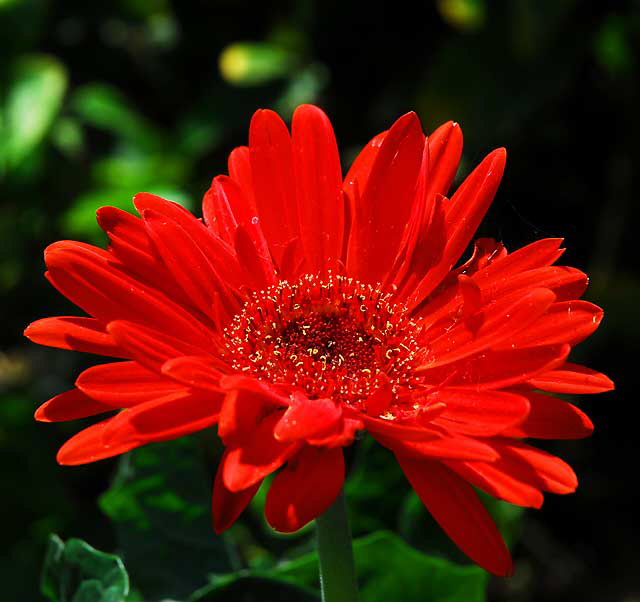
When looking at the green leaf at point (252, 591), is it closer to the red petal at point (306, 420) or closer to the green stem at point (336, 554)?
the green stem at point (336, 554)

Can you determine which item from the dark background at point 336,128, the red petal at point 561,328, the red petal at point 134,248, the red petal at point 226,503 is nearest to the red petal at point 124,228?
the red petal at point 134,248

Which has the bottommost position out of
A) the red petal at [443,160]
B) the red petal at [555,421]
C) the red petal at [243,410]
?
the red petal at [555,421]

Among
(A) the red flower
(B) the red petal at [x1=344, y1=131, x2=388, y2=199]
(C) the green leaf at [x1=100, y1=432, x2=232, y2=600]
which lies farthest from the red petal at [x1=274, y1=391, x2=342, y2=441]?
(C) the green leaf at [x1=100, y1=432, x2=232, y2=600]

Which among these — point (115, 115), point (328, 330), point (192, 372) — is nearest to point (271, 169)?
point (328, 330)

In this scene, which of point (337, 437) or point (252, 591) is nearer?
point (337, 437)

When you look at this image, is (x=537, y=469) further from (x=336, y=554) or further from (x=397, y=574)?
(x=397, y=574)

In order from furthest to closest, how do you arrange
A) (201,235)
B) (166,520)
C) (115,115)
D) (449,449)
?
(115,115) → (166,520) → (201,235) → (449,449)

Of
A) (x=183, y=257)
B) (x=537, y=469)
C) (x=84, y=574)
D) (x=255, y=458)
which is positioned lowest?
(x=84, y=574)

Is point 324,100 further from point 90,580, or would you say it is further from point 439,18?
point 90,580
